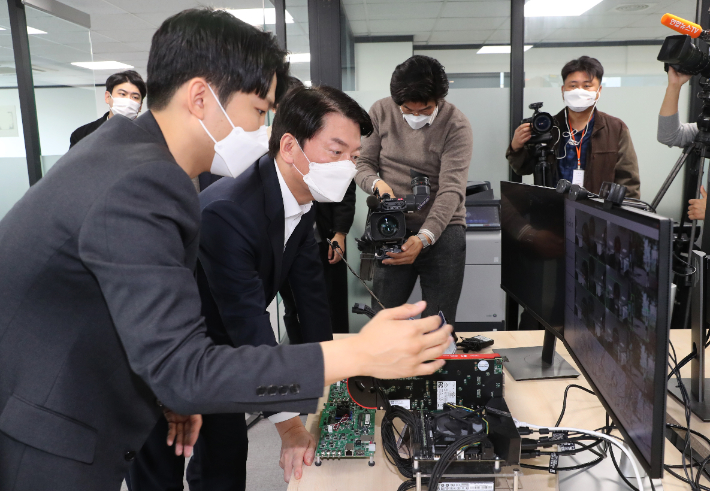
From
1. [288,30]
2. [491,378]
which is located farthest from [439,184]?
[288,30]

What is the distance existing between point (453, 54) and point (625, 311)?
298 cm

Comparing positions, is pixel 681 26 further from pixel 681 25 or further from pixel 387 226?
Answer: pixel 387 226

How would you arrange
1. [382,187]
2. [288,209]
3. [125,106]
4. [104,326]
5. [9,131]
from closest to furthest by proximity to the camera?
1. [104,326]
2. [288,209]
3. [382,187]
4. [125,106]
5. [9,131]

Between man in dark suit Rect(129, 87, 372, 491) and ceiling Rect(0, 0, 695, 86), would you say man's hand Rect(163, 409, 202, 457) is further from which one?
ceiling Rect(0, 0, 695, 86)

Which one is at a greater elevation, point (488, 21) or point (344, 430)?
point (488, 21)

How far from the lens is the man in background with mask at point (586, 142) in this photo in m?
2.20

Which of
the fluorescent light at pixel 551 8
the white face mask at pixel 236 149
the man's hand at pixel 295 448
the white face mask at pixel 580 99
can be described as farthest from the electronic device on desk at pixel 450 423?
the fluorescent light at pixel 551 8

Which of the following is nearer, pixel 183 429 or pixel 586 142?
pixel 183 429

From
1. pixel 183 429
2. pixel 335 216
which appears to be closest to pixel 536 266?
pixel 183 429

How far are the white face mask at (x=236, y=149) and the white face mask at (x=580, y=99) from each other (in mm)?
1753

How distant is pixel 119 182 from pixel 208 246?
52 cm

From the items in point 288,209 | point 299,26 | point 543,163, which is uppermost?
point 299,26

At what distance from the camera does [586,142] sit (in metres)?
2.25

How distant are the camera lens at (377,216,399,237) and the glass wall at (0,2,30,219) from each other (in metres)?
2.53
